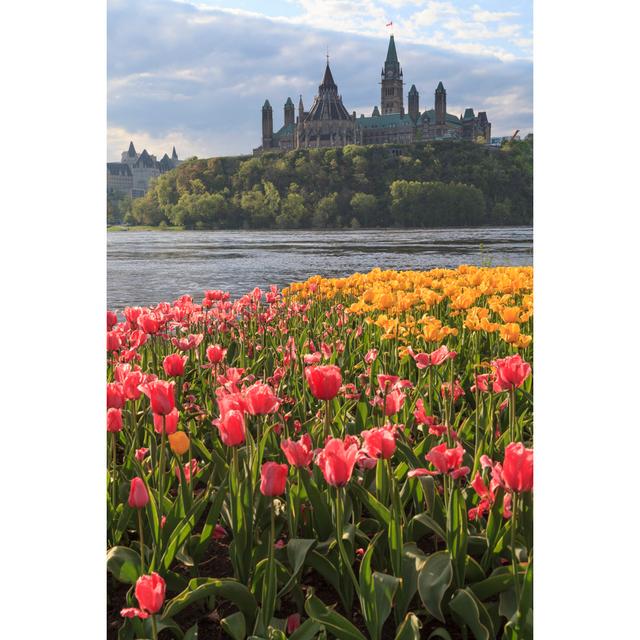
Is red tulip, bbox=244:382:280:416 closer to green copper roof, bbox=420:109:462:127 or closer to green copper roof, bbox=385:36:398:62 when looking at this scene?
green copper roof, bbox=385:36:398:62

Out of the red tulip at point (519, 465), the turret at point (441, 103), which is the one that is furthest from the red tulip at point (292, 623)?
the turret at point (441, 103)

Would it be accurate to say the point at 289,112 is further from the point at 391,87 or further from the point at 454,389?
the point at 454,389

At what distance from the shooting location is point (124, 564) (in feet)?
3.64

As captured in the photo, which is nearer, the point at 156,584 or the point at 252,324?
the point at 156,584

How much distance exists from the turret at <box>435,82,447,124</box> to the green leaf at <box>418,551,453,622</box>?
56.5 inches

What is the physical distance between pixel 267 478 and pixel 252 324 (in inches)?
89.0

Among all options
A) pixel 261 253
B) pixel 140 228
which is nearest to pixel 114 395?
pixel 140 228

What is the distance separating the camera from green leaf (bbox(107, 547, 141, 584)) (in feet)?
3.63

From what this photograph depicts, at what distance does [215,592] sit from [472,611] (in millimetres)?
374
